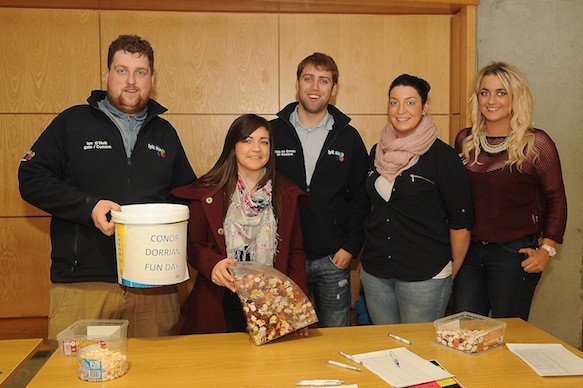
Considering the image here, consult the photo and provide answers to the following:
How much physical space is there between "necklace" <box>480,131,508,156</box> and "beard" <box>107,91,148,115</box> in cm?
167

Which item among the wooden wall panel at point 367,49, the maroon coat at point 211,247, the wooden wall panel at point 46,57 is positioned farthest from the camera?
the wooden wall panel at point 367,49

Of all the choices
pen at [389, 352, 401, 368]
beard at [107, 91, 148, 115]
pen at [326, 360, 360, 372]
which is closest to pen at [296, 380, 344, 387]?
pen at [326, 360, 360, 372]

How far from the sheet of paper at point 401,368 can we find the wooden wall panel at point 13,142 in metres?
2.84

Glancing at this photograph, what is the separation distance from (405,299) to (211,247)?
98 centimetres

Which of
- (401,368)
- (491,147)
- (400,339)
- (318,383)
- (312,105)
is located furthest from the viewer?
(312,105)

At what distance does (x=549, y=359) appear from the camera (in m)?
1.80

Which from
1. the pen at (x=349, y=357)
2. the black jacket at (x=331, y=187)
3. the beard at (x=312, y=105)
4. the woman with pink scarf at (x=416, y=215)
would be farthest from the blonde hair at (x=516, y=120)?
the pen at (x=349, y=357)

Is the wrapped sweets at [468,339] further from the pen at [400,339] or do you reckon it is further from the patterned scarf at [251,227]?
the patterned scarf at [251,227]

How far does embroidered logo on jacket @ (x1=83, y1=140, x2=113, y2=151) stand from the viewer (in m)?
2.42

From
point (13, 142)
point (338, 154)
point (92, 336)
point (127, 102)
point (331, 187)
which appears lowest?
point (92, 336)

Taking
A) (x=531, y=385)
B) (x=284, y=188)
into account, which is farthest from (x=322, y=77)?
(x=531, y=385)

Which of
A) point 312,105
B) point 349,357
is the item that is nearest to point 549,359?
point 349,357

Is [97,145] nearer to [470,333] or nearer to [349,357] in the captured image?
[349,357]

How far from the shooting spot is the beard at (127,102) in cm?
248
